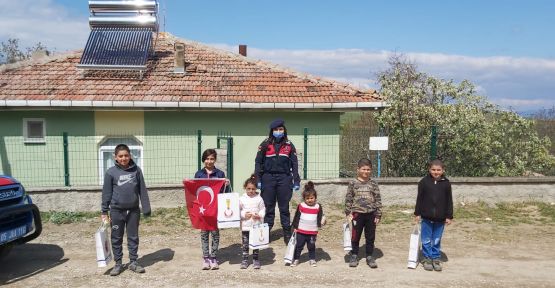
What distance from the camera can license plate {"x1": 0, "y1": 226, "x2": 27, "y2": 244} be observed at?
5273 mm

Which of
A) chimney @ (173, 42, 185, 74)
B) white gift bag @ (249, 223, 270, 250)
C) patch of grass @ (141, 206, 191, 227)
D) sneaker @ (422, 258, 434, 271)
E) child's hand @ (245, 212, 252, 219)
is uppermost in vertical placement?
chimney @ (173, 42, 185, 74)

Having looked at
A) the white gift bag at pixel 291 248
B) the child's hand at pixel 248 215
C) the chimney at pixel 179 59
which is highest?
the chimney at pixel 179 59

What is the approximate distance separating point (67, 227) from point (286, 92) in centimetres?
526

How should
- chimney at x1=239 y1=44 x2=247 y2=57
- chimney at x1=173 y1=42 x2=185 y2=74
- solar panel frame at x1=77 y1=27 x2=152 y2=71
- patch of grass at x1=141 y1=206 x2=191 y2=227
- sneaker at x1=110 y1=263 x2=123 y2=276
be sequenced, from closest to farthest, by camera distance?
sneaker at x1=110 y1=263 x2=123 y2=276, patch of grass at x1=141 y1=206 x2=191 y2=227, solar panel frame at x1=77 y1=27 x2=152 y2=71, chimney at x1=173 y1=42 x2=185 y2=74, chimney at x1=239 y1=44 x2=247 y2=57

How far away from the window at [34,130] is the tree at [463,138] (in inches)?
305

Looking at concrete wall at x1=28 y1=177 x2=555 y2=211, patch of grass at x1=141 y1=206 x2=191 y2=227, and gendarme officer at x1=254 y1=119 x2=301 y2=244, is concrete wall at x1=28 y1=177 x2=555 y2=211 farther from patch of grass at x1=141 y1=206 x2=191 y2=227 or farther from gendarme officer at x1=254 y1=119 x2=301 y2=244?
gendarme officer at x1=254 y1=119 x2=301 y2=244

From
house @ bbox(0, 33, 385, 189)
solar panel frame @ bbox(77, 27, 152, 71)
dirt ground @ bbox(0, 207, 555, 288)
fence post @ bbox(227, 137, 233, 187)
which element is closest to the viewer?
dirt ground @ bbox(0, 207, 555, 288)

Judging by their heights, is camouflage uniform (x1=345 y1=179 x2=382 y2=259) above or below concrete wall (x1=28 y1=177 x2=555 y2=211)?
above

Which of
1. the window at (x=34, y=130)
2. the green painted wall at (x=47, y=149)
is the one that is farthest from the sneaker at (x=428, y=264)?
the window at (x=34, y=130)

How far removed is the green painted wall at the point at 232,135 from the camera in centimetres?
1007

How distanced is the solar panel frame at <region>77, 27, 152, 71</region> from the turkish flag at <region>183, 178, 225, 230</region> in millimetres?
5754

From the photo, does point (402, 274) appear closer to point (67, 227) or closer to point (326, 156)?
point (326, 156)

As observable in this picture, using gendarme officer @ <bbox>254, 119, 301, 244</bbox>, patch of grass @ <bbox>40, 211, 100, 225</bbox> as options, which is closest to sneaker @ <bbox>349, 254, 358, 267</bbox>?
gendarme officer @ <bbox>254, 119, 301, 244</bbox>

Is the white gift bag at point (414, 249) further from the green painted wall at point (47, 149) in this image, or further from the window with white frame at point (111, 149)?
the green painted wall at point (47, 149)
